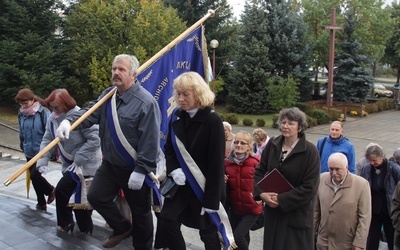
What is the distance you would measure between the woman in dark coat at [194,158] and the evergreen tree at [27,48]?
22.8 m

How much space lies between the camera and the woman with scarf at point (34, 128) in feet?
19.5

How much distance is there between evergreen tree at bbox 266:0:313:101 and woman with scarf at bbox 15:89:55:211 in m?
23.2

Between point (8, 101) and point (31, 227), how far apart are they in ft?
77.5

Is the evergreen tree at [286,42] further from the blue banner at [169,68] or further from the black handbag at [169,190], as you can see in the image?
the black handbag at [169,190]

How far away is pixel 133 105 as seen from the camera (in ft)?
13.1

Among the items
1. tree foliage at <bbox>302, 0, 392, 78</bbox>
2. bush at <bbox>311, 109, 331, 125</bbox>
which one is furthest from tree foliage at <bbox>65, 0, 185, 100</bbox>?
tree foliage at <bbox>302, 0, 392, 78</bbox>

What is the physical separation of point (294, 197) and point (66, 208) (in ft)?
8.80

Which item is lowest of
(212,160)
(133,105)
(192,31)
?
(212,160)

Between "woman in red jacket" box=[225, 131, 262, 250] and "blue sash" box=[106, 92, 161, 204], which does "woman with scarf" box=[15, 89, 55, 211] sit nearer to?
"blue sash" box=[106, 92, 161, 204]

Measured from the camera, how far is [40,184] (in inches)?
233

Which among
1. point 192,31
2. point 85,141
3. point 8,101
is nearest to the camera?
point 85,141

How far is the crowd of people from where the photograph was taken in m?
3.65

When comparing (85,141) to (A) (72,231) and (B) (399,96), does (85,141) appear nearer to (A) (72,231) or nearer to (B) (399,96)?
(A) (72,231)

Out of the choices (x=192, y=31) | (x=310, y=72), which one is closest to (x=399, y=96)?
(x=310, y=72)
